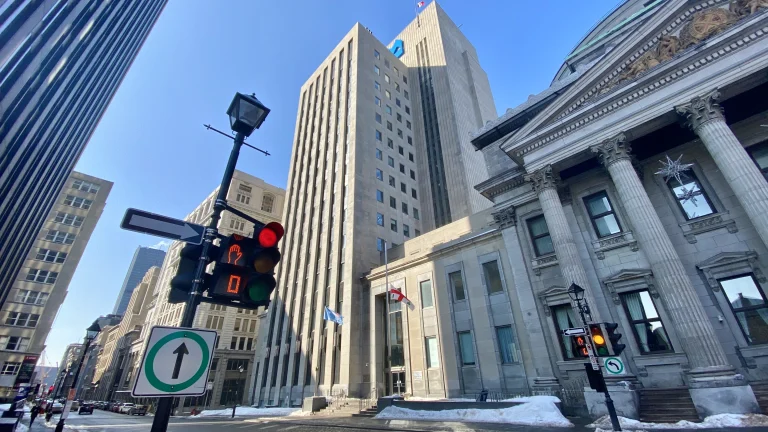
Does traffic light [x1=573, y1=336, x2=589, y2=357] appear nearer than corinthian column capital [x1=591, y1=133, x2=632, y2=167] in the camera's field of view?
Yes

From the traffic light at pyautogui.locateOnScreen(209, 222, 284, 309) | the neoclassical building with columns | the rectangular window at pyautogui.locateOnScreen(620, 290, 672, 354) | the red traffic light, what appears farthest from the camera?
the rectangular window at pyautogui.locateOnScreen(620, 290, 672, 354)

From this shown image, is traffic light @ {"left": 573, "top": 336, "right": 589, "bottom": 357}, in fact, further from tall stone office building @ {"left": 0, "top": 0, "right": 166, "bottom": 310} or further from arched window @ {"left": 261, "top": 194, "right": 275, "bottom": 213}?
arched window @ {"left": 261, "top": 194, "right": 275, "bottom": 213}

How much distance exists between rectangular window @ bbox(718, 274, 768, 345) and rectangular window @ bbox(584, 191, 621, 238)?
5443 millimetres

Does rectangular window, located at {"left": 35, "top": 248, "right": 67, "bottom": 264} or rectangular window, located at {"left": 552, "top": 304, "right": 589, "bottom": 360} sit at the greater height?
rectangular window, located at {"left": 35, "top": 248, "right": 67, "bottom": 264}

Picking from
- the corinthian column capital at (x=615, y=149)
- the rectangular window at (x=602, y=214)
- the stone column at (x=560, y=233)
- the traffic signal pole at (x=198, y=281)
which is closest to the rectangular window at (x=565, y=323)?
the stone column at (x=560, y=233)

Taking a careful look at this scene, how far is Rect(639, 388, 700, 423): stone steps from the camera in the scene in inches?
520

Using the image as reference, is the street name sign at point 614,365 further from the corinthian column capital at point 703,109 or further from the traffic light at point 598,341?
the corinthian column capital at point 703,109

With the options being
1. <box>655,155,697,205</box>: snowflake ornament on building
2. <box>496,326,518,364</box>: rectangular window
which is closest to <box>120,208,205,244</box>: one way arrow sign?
<box>655,155,697,205</box>: snowflake ornament on building

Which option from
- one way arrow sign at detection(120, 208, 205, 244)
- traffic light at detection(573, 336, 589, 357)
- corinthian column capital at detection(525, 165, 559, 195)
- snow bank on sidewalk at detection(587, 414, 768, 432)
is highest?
corinthian column capital at detection(525, 165, 559, 195)

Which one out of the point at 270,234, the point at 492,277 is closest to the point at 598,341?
the point at 270,234

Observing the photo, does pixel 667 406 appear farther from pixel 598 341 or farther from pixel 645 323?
pixel 598 341

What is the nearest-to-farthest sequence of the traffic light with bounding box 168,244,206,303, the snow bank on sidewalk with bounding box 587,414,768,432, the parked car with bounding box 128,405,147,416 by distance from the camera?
the traffic light with bounding box 168,244,206,303
the snow bank on sidewalk with bounding box 587,414,768,432
the parked car with bounding box 128,405,147,416

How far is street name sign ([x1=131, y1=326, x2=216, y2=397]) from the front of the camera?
3264 mm

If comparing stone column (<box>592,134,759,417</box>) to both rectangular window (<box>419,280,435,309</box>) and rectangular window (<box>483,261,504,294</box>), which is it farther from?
rectangular window (<box>419,280,435,309</box>)
